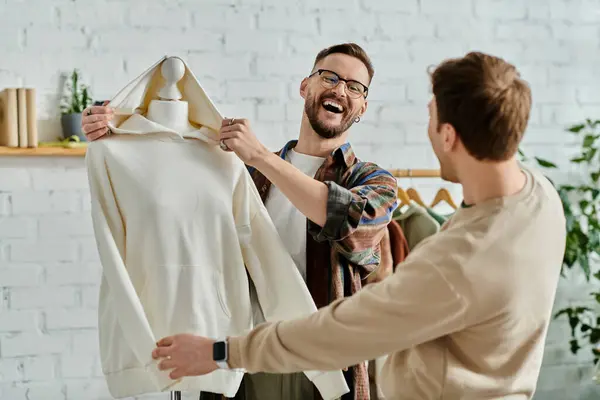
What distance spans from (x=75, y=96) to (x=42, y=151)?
0.22 metres

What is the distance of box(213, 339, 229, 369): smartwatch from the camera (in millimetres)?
1526

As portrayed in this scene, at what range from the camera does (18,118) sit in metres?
2.83

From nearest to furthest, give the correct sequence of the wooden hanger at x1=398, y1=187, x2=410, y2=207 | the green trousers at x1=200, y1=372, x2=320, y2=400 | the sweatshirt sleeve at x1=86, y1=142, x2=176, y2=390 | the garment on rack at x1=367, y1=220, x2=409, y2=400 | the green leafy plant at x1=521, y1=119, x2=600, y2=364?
the sweatshirt sleeve at x1=86, y1=142, x2=176, y2=390 → the green trousers at x1=200, y1=372, x2=320, y2=400 → the garment on rack at x1=367, y1=220, x2=409, y2=400 → the wooden hanger at x1=398, y1=187, x2=410, y2=207 → the green leafy plant at x1=521, y1=119, x2=600, y2=364

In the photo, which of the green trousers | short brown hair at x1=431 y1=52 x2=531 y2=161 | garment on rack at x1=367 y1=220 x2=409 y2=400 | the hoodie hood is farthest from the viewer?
garment on rack at x1=367 y1=220 x2=409 y2=400

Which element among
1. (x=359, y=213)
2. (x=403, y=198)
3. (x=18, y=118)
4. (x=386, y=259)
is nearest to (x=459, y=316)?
(x=359, y=213)

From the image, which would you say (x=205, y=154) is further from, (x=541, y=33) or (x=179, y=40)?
(x=541, y=33)

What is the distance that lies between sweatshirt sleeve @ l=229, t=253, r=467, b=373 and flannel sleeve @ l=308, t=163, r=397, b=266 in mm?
455

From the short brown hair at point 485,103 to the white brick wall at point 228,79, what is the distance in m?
1.81

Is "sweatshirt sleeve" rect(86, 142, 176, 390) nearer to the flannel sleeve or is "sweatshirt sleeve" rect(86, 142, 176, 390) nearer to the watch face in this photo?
the watch face

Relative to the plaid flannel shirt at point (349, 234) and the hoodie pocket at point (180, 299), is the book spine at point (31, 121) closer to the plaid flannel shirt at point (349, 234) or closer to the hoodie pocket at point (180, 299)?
the plaid flannel shirt at point (349, 234)

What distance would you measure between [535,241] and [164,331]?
83 cm

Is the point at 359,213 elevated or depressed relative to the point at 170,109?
depressed

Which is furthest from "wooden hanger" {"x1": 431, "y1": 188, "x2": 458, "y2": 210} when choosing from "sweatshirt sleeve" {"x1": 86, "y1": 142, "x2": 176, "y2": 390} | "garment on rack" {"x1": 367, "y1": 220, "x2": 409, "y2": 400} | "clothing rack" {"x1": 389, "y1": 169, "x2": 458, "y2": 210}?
"sweatshirt sleeve" {"x1": 86, "y1": 142, "x2": 176, "y2": 390}

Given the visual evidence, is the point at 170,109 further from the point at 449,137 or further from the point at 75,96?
the point at 75,96
